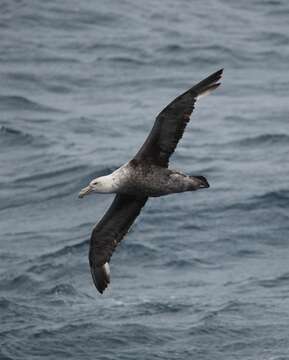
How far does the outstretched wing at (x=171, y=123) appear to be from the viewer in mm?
17859

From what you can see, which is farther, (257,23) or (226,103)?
(257,23)

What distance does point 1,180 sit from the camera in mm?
31297

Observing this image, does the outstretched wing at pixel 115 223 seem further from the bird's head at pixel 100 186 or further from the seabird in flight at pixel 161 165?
the bird's head at pixel 100 186

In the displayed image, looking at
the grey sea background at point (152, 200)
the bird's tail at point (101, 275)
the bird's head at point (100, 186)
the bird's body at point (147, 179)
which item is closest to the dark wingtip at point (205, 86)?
the bird's body at point (147, 179)

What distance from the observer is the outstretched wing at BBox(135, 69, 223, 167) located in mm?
17859

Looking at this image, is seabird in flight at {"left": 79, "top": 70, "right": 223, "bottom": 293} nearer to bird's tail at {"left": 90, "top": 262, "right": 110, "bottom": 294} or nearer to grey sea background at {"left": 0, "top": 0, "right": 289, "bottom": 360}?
bird's tail at {"left": 90, "top": 262, "right": 110, "bottom": 294}

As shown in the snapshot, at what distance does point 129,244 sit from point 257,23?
701 inches

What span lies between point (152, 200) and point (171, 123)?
11.6 meters

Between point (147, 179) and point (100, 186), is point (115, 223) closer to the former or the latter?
point (100, 186)

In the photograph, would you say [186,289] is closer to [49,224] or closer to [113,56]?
[49,224]

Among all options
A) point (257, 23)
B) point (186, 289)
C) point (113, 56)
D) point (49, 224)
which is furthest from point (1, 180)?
point (257, 23)

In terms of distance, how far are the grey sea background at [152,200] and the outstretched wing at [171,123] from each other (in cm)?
638

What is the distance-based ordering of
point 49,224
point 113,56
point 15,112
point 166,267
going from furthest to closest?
1. point 113,56
2. point 15,112
3. point 49,224
4. point 166,267

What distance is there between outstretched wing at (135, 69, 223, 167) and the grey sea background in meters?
6.38
